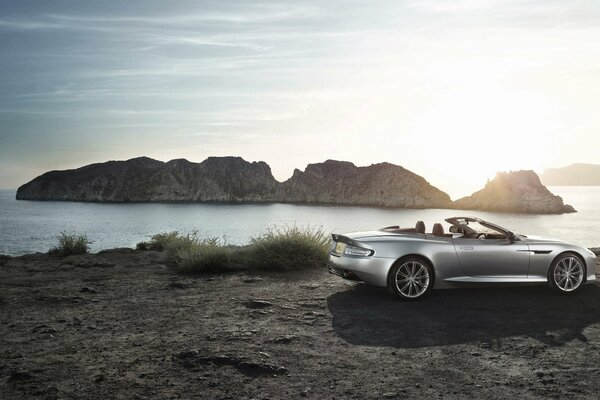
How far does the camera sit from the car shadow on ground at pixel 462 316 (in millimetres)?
6434

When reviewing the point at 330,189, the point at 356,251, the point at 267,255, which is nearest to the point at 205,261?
the point at 267,255

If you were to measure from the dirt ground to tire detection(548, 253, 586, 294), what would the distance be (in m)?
0.21

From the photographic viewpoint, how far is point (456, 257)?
852 centimetres

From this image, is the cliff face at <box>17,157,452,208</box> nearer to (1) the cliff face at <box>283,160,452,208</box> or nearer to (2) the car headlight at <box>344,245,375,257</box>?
(1) the cliff face at <box>283,160,452,208</box>

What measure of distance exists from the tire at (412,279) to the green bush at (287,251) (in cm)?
440

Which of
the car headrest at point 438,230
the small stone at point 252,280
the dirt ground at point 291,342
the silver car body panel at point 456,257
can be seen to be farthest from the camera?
the small stone at point 252,280

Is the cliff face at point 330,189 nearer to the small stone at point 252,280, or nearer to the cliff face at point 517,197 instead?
the cliff face at point 517,197

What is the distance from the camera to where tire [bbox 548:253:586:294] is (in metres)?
9.03

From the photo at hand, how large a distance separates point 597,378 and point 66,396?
205 inches

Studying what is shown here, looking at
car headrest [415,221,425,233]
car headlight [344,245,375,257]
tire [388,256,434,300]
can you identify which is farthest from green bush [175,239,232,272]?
car headrest [415,221,425,233]

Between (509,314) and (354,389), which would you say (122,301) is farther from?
(509,314)

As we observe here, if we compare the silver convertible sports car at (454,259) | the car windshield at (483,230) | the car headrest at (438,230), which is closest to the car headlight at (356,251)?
the silver convertible sports car at (454,259)

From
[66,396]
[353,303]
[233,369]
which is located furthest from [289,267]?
[66,396]

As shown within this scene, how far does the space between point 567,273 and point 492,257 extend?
5.57ft
